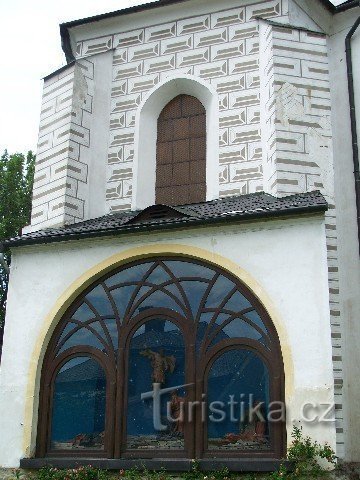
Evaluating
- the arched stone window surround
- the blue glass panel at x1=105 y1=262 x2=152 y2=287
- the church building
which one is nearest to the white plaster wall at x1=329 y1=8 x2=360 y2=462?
the church building

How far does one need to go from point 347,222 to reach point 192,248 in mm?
3254

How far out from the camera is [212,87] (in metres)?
12.4

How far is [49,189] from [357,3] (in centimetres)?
660

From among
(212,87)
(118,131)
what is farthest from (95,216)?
(212,87)

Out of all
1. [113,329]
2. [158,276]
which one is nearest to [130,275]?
[158,276]

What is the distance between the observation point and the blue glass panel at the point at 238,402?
8438mm

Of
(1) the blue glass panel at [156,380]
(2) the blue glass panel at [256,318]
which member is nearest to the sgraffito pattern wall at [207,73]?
(2) the blue glass panel at [256,318]

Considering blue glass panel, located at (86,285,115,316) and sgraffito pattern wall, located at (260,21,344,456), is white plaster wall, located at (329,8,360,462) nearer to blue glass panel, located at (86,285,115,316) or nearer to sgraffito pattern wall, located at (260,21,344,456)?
sgraffito pattern wall, located at (260,21,344,456)

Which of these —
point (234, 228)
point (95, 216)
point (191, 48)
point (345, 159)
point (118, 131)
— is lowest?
point (234, 228)

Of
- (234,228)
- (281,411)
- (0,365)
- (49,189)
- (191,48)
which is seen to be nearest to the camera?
(281,411)

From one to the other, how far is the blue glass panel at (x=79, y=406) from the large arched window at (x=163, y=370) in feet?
0.05

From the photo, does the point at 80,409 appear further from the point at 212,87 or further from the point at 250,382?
the point at 212,87

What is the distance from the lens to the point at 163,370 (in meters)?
Answer: 9.11

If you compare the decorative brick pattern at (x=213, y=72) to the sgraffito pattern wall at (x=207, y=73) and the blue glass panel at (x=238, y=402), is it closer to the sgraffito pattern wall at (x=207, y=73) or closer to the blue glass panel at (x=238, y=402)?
the sgraffito pattern wall at (x=207, y=73)
